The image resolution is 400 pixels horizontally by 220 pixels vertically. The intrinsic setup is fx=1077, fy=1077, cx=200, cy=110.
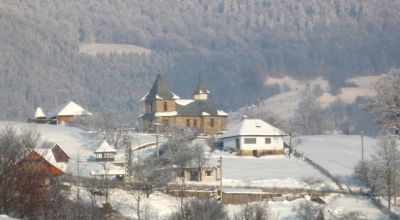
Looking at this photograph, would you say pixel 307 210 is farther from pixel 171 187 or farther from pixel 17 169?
pixel 17 169

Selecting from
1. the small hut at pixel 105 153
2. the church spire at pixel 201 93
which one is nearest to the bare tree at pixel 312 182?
the small hut at pixel 105 153

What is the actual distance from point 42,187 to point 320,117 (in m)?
131

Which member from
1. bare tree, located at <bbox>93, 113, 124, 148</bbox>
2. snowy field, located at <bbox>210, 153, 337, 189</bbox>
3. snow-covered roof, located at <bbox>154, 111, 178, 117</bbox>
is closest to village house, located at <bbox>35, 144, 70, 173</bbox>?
snowy field, located at <bbox>210, 153, 337, 189</bbox>

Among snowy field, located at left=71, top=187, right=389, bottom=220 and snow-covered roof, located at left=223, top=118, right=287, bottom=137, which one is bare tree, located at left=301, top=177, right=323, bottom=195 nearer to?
snowy field, located at left=71, top=187, right=389, bottom=220

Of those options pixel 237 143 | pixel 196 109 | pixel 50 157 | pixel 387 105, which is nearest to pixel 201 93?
pixel 196 109

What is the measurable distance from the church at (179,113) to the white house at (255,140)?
1760 centimetres

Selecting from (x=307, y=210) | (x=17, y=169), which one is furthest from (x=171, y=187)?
(x=17, y=169)

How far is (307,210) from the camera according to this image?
213 ft

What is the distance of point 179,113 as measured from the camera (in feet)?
389

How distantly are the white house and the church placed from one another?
1760 cm

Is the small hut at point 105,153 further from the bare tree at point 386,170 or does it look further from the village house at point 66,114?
the village house at point 66,114

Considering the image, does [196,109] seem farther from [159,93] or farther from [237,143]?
[237,143]

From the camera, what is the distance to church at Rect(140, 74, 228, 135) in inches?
4626

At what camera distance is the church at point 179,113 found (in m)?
118
